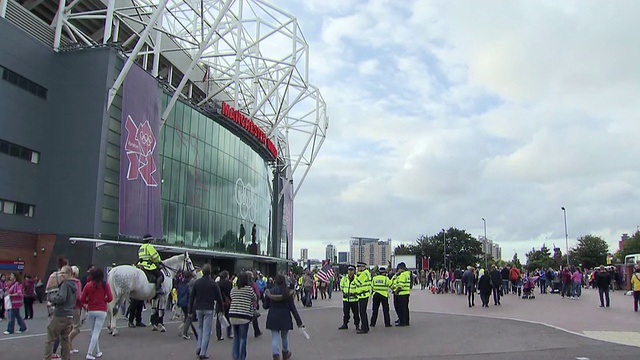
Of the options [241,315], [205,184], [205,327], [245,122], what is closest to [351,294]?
[205,327]

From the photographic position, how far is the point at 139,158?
1180 inches

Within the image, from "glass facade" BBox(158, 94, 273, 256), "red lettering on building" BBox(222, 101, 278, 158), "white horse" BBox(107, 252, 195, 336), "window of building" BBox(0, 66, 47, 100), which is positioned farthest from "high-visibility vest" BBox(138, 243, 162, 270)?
"red lettering on building" BBox(222, 101, 278, 158)

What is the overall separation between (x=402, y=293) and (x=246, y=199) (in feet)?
111

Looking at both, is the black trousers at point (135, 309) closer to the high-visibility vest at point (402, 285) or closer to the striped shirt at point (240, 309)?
the striped shirt at point (240, 309)

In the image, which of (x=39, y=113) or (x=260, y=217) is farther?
(x=260, y=217)

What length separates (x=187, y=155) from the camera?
36.8 metres

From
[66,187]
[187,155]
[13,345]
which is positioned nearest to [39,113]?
[66,187]

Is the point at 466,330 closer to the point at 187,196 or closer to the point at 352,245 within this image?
the point at 187,196

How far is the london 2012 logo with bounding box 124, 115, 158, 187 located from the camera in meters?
29.1

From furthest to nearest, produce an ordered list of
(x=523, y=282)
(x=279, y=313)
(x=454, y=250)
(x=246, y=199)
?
(x=454, y=250) → (x=246, y=199) → (x=523, y=282) → (x=279, y=313)

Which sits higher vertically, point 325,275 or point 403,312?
point 325,275

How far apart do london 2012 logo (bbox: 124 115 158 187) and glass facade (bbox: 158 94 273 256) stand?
198cm

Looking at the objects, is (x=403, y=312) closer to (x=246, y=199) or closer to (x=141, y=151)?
(x=141, y=151)

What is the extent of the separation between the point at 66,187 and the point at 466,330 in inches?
860
